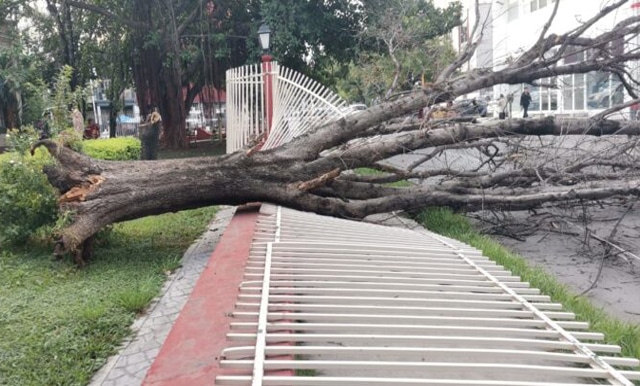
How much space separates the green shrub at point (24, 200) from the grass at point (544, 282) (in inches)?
171

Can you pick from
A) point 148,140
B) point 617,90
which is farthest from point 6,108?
point 617,90

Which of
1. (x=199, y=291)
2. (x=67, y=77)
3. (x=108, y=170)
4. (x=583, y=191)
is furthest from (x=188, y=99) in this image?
(x=199, y=291)

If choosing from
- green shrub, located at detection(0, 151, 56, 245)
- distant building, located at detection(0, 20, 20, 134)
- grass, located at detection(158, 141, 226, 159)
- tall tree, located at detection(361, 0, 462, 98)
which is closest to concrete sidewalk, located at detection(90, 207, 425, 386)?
green shrub, located at detection(0, 151, 56, 245)

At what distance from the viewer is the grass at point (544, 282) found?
3455 mm

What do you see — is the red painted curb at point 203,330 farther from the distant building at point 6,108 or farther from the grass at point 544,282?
the distant building at point 6,108

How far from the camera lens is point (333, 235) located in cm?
461

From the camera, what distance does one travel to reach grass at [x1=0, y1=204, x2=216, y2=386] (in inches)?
134

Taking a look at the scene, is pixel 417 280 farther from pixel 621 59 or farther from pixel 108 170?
pixel 621 59

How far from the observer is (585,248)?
6.21 m

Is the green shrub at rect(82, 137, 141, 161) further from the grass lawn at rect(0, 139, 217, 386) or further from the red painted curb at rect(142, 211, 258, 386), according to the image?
the red painted curb at rect(142, 211, 258, 386)

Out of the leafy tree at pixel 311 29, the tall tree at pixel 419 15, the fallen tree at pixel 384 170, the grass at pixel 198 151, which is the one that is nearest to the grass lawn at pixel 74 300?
the fallen tree at pixel 384 170

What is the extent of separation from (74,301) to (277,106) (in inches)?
250

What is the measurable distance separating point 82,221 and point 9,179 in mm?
1466

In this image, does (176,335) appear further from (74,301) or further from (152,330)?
(74,301)
